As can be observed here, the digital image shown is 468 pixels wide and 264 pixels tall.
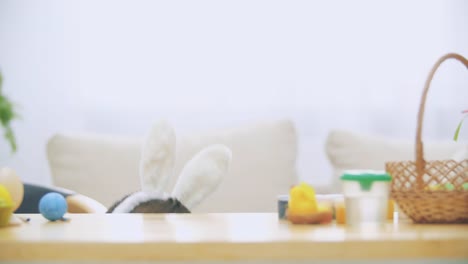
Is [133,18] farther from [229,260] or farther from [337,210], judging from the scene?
[229,260]

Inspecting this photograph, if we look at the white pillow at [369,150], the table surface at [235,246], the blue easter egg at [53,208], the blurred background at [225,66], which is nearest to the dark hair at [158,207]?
the blue easter egg at [53,208]

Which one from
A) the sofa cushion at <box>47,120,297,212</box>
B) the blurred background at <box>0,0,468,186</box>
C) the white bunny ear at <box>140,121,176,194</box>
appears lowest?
the sofa cushion at <box>47,120,297,212</box>

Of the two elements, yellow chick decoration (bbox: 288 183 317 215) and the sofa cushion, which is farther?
the sofa cushion

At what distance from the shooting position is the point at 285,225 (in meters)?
0.87

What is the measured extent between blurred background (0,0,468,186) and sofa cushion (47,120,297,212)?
13.3 inches

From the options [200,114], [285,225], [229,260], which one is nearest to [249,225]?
[285,225]

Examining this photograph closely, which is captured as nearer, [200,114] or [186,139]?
[186,139]

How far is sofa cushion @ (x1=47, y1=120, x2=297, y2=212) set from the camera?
1.83m

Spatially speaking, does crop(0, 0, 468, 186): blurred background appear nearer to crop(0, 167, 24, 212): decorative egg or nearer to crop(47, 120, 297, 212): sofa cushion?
crop(47, 120, 297, 212): sofa cushion

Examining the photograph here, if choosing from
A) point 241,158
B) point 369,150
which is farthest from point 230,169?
point 369,150

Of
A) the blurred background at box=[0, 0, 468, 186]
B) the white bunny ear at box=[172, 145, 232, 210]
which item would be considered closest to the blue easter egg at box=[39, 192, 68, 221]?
the white bunny ear at box=[172, 145, 232, 210]

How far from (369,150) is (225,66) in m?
0.64

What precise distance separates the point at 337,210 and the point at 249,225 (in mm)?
147

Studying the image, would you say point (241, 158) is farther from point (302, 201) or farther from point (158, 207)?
point (302, 201)
